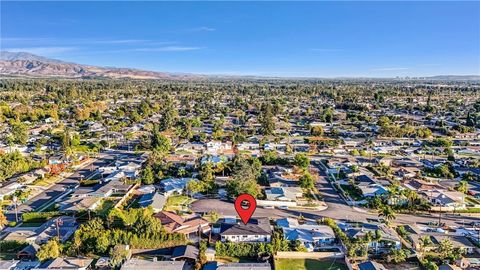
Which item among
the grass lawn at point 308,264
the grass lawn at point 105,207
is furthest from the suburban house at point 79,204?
the grass lawn at point 308,264

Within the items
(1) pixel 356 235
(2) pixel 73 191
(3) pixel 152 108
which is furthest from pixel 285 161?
(3) pixel 152 108

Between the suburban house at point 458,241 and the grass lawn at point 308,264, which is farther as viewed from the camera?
the suburban house at point 458,241

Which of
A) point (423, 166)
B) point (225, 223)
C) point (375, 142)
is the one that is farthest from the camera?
point (375, 142)

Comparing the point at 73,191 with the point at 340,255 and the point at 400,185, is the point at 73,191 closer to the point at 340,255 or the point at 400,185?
the point at 340,255

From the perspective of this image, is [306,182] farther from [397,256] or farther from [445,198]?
[397,256]

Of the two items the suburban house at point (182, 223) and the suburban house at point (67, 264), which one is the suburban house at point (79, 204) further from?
the suburban house at point (67, 264)

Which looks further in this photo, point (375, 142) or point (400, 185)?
point (375, 142)

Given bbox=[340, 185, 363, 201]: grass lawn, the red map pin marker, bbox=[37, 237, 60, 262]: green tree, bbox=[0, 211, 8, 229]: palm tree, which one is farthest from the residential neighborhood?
the red map pin marker

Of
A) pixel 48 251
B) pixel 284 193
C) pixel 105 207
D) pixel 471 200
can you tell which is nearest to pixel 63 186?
pixel 105 207
